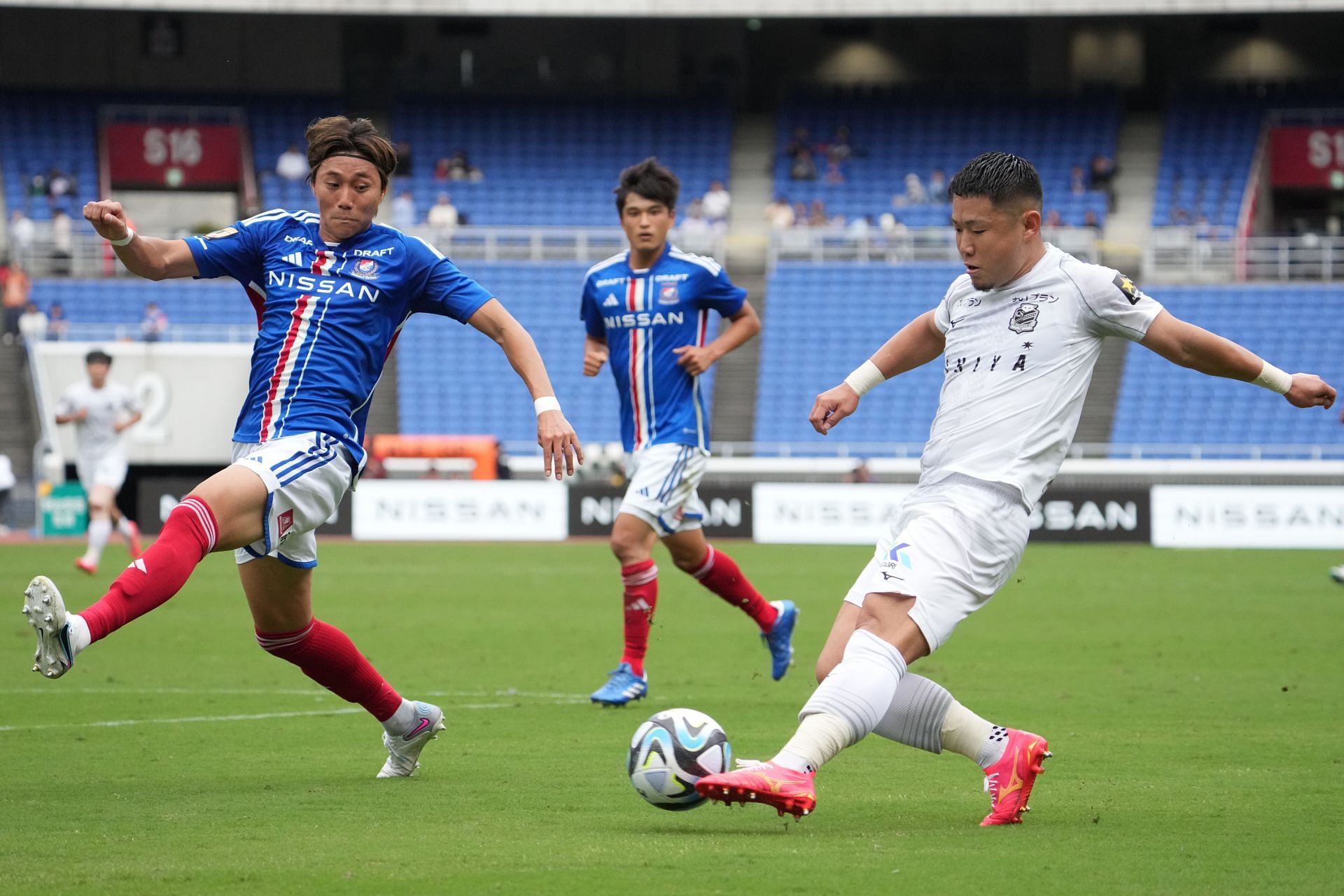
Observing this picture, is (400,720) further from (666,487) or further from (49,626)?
(666,487)

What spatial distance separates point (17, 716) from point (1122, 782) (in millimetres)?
5194

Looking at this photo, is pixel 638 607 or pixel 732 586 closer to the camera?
pixel 638 607

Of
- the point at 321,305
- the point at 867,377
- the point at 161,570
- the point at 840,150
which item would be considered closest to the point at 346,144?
the point at 321,305

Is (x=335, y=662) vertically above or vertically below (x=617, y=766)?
above

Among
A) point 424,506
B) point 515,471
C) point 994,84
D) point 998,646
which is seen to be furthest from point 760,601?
point 994,84

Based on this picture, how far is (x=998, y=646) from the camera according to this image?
1173 centimetres

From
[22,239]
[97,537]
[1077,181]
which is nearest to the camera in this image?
[97,537]

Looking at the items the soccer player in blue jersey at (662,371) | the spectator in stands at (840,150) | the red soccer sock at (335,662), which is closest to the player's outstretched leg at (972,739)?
the red soccer sock at (335,662)

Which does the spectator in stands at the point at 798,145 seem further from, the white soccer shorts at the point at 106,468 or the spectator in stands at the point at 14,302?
the white soccer shorts at the point at 106,468

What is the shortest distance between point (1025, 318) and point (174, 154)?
118 ft

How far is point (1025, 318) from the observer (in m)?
5.25

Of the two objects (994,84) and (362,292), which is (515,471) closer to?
(994,84)

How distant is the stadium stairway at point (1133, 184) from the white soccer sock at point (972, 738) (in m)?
30.0

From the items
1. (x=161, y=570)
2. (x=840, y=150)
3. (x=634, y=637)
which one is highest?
(x=840, y=150)
